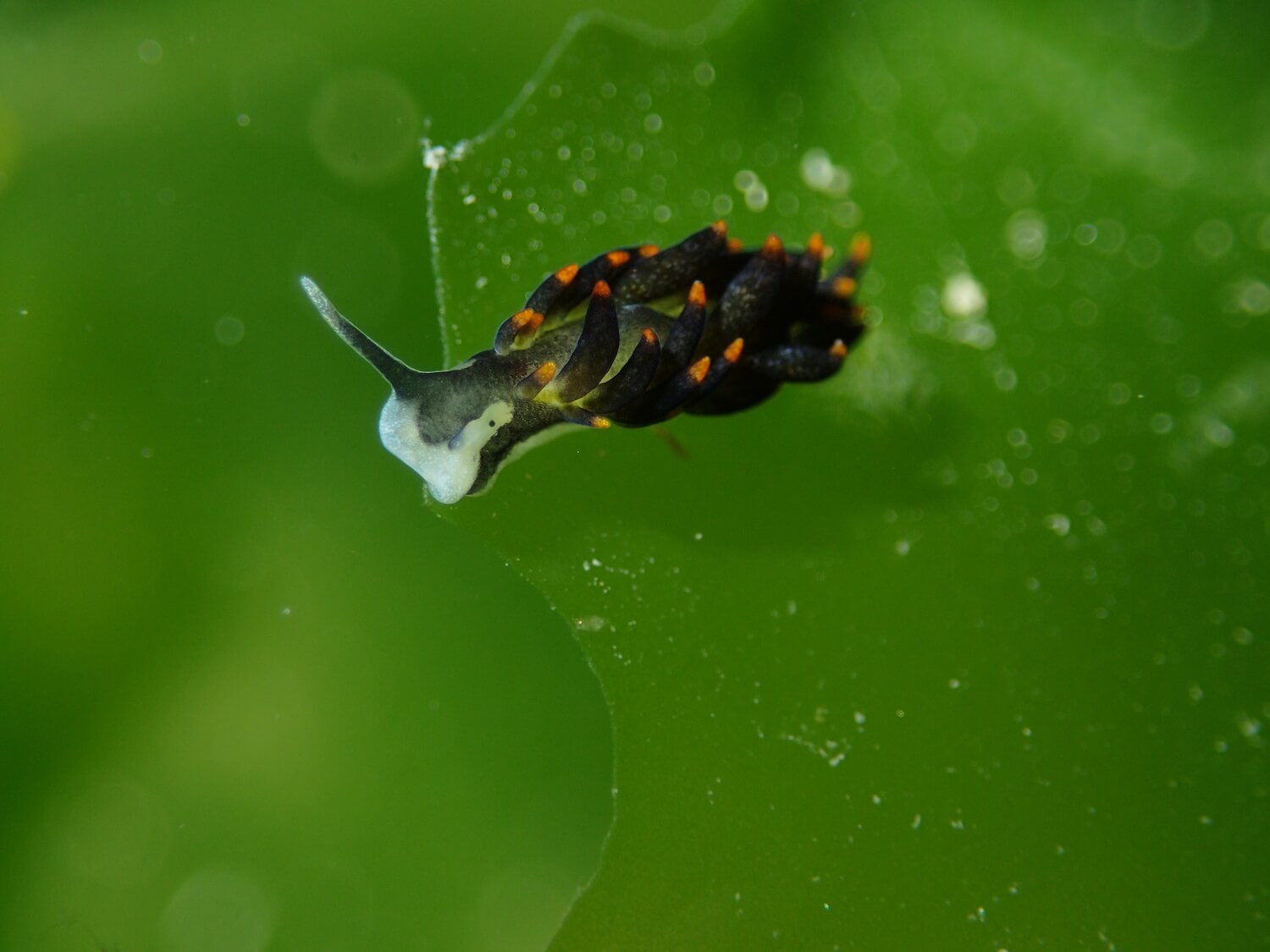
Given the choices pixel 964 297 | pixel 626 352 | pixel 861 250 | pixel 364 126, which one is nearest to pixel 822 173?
pixel 861 250

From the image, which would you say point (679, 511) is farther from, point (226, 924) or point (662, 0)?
point (662, 0)

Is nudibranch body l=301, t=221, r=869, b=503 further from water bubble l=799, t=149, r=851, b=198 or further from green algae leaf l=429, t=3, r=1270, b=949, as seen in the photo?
water bubble l=799, t=149, r=851, b=198

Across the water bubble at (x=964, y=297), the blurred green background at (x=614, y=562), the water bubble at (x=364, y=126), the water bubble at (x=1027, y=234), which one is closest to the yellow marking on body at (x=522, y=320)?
the blurred green background at (x=614, y=562)

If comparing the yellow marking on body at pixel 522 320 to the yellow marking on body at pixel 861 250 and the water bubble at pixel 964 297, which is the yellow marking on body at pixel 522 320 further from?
the water bubble at pixel 964 297

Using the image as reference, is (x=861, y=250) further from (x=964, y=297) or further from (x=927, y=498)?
(x=927, y=498)

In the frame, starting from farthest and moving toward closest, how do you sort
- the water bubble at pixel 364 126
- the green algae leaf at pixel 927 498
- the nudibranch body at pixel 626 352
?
the water bubble at pixel 364 126
the green algae leaf at pixel 927 498
the nudibranch body at pixel 626 352
